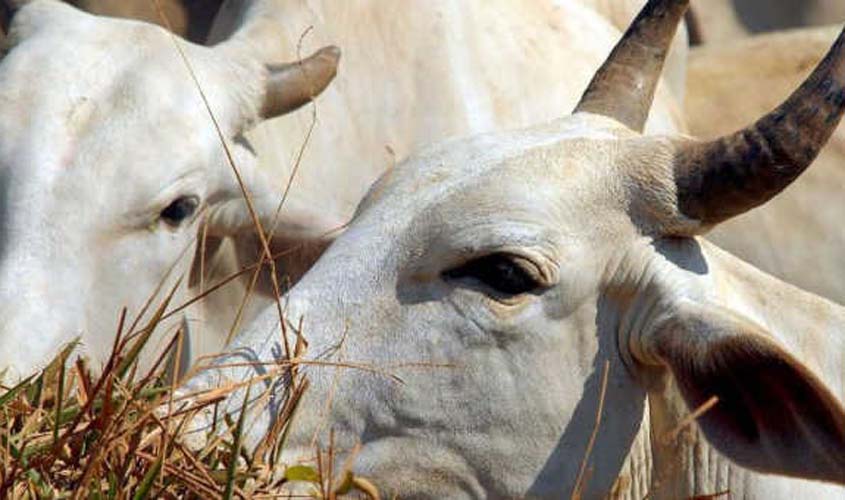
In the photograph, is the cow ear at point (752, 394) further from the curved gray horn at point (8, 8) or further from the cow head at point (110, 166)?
the curved gray horn at point (8, 8)

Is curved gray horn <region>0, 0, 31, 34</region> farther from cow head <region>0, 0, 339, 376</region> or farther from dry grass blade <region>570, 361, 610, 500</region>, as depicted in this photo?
dry grass blade <region>570, 361, 610, 500</region>

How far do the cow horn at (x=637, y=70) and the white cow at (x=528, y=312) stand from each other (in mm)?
448

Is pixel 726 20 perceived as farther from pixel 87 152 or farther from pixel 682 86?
pixel 87 152

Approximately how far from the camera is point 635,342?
421 cm

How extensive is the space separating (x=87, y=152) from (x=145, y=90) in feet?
0.86

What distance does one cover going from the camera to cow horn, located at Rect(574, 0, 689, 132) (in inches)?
187

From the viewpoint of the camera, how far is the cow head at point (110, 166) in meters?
5.60

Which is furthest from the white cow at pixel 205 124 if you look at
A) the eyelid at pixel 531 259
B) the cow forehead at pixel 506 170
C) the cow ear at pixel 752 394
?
the cow ear at pixel 752 394

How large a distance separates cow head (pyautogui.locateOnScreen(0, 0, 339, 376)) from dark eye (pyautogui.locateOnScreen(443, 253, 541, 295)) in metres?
1.45

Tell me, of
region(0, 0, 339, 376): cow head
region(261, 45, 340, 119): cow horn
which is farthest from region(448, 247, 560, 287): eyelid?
region(261, 45, 340, 119): cow horn

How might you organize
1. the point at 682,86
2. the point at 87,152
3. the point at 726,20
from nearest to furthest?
the point at 87,152 < the point at 682,86 < the point at 726,20

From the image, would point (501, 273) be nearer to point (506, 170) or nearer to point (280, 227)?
point (506, 170)

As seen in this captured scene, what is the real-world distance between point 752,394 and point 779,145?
45 cm

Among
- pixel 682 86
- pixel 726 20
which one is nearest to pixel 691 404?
pixel 682 86
